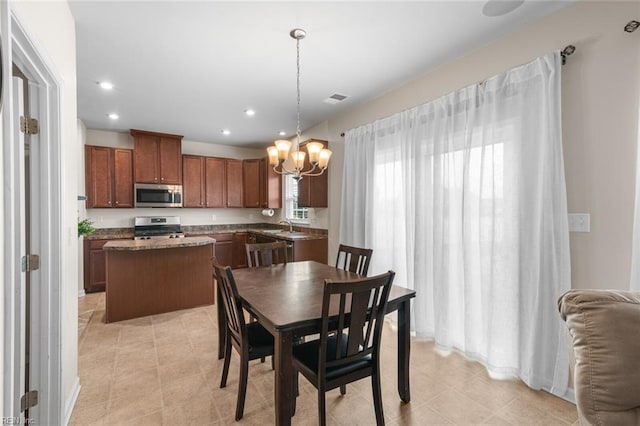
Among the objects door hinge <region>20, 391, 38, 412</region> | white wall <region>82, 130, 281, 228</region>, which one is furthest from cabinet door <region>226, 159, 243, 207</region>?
door hinge <region>20, 391, 38, 412</region>

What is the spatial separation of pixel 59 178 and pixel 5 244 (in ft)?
2.83

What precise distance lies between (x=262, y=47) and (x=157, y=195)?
3.82 m

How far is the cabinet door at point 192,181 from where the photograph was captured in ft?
18.7

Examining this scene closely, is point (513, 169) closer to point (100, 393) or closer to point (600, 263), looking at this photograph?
point (600, 263)

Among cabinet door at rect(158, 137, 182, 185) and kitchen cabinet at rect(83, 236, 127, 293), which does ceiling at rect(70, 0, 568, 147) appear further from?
kitchen cabinet at rect(83, 236, 127, 293)

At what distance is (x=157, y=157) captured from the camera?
17.5 feet

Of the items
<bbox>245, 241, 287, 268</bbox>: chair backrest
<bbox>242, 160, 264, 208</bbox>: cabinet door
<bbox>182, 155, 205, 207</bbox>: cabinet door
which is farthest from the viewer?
<bbox>242, 160, 264, 208</bbox>: cabinet door

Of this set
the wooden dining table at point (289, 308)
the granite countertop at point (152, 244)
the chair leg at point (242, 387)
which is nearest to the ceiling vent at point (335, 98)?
the wooden dining table at point (289, 308)

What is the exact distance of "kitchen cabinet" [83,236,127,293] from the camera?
15.3ft

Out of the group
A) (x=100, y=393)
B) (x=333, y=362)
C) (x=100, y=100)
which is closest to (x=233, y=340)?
(x=333, y=362)

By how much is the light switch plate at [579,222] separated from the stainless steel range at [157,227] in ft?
17.3

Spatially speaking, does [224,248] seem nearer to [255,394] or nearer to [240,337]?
[255,394]

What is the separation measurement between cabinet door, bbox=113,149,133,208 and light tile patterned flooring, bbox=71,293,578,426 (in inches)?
112

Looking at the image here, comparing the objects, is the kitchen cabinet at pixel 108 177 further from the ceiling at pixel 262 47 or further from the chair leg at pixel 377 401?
the chair leg at pixel 377 401
